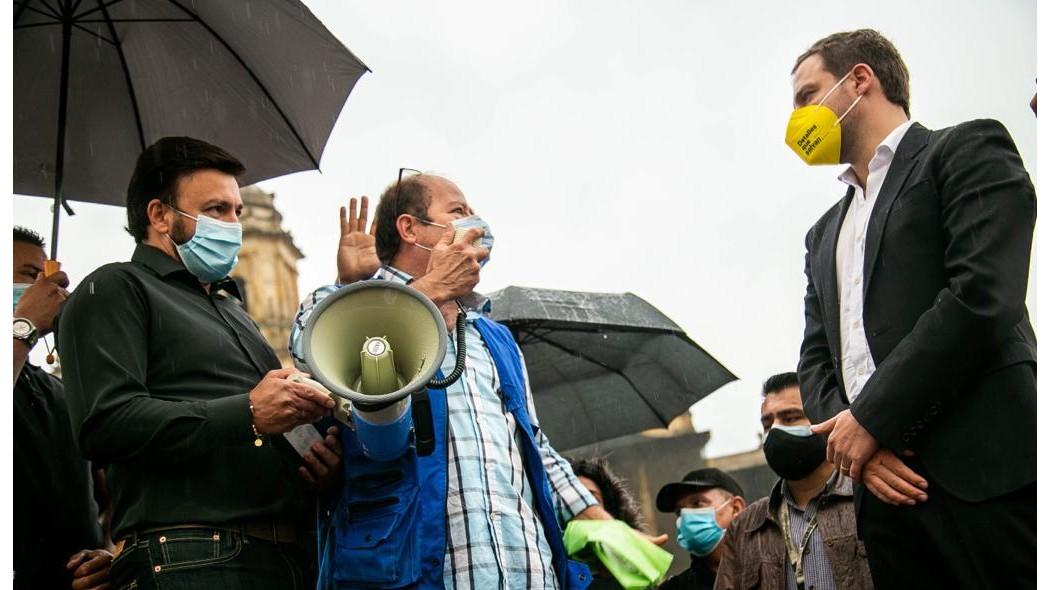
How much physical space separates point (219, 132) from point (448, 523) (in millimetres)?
2383

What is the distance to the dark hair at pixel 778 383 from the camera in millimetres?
5691

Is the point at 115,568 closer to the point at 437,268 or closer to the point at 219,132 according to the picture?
the point at 437,268

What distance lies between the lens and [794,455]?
16.6ft

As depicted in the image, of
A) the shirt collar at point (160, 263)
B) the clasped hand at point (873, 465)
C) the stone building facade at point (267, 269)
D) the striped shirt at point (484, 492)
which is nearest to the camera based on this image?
the clasped hand at point (873, 465)

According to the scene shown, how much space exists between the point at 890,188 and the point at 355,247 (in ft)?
7.09

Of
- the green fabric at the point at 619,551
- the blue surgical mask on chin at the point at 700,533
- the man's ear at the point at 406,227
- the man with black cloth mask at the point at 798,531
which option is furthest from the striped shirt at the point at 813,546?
the man's ear at the point at 406,227

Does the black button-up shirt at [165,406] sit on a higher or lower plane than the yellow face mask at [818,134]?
lower

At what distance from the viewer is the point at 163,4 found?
5.05 meters

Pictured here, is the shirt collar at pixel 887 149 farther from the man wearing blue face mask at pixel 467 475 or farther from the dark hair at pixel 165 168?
the dark hair at pixel 165 168

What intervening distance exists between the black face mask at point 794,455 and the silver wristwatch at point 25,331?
2.82 m

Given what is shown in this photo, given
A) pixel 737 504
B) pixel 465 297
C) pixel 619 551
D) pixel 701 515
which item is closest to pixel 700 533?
pixel 701 515

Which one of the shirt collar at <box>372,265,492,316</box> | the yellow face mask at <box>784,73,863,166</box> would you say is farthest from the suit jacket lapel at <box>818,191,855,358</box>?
the shirt collar at <box>372,265,492,316</box>

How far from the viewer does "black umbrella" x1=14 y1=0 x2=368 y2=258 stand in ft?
16.1
